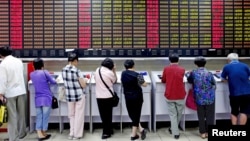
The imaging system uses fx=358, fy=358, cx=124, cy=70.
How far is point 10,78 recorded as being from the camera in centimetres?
534

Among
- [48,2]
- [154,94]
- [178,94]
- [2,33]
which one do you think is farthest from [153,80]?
[2,33]

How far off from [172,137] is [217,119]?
1099 mm

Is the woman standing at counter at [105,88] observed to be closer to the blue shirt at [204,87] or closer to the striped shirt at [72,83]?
the striped shirt at [72,83]

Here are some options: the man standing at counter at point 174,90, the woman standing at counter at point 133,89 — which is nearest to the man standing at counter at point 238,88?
the man standing at counter at point 174,90

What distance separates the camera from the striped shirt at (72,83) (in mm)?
5539

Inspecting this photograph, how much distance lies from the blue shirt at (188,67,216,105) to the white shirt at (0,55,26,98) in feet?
8.99

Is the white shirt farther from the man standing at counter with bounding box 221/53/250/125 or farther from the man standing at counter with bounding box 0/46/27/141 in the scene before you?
the man standing at counter with bounding box 221/53/250/125

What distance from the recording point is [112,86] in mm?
5805

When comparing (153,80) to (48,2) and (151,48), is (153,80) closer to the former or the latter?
(151,48)

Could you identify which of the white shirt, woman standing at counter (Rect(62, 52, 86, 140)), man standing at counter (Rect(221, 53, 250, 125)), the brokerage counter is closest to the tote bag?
the white shirt

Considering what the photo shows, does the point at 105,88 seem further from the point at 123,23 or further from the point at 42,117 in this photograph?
the point at 123,23

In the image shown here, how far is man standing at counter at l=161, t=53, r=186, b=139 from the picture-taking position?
567 centimetres

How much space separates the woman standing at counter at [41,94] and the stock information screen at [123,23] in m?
0.88

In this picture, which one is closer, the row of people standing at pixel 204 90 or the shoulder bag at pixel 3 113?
the shoulder bag at pixel 3 113
